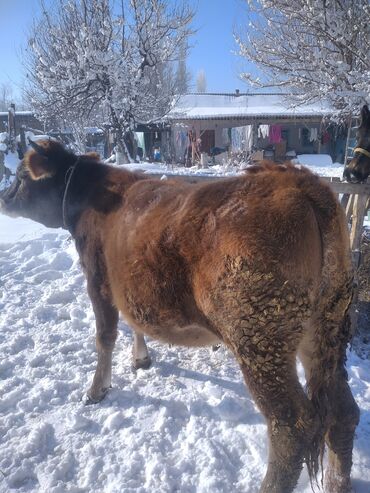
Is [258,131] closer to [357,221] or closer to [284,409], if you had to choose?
[357,221]

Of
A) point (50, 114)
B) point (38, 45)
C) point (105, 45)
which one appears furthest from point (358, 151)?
point (38, 45)

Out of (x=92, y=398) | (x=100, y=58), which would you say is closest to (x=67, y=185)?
(x=92, y=398)

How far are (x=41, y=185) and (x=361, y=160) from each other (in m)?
4.46

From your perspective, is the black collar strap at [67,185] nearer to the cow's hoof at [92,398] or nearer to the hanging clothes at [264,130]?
the cow's hoof at [92,398]

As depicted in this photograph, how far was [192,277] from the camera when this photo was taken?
2141 millimetres

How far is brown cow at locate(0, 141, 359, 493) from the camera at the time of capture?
1920 millimetres

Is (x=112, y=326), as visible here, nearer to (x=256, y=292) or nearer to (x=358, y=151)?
(x=256, y=292)

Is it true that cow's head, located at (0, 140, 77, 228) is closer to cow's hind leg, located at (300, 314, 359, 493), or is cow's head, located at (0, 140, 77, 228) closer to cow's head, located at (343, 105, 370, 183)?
cow's hind leg, located at (300, 314, 359, 493)

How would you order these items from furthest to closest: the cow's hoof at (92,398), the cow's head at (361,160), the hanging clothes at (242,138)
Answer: the hanging clothes at (242,138) < the cow's head at (361,160) < the cow's hoof at (92,398)

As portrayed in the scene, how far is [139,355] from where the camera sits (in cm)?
367

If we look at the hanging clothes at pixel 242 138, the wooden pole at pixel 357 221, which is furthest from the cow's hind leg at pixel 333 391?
the hanging clothes at pixel 242 138

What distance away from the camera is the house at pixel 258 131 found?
23125mm

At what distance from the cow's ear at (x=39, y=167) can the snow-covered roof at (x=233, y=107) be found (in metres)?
20.3

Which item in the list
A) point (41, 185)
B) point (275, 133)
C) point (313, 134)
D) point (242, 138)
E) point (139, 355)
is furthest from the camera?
point (313, 134)
